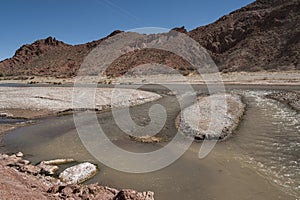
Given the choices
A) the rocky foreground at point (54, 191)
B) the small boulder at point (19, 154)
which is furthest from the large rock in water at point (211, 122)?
the small boulder at point (19, 154)

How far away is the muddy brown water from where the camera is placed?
680 centimetres

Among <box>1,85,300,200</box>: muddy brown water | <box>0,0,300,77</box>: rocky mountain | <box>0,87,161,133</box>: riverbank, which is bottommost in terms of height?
<box>1,85,300,200</box>: muddy brown water

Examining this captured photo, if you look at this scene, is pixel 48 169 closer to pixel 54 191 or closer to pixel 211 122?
pixel 54 191

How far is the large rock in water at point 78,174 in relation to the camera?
299 inches

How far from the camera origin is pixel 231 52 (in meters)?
80.1

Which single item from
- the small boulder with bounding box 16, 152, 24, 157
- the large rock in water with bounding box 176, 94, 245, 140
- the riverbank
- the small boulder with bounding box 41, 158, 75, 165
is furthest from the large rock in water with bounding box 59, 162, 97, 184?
the riverbank

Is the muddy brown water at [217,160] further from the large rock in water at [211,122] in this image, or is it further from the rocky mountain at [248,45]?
the rocky mountain at [248,45]

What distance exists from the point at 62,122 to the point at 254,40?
7304 centimetres

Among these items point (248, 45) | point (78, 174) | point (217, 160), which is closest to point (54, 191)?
point (78, 174)

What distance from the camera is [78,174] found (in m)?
7.81

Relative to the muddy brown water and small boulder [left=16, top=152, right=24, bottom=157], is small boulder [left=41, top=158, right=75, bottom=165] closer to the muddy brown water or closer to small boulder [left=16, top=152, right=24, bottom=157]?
the muddy brown water

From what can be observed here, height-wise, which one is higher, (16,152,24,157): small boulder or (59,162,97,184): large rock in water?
(16,152,24,157): small boulder

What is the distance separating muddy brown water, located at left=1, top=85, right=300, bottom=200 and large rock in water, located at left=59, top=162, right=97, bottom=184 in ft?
0.89

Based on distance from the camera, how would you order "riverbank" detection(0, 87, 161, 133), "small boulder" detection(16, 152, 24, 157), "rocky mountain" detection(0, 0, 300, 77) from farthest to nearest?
"rocky mountain" detection(0, 0, 300, 77) < "riverbank" detection(0, 87, 161, 133) < "small boulder" detection(16, 152, 24, 157)
